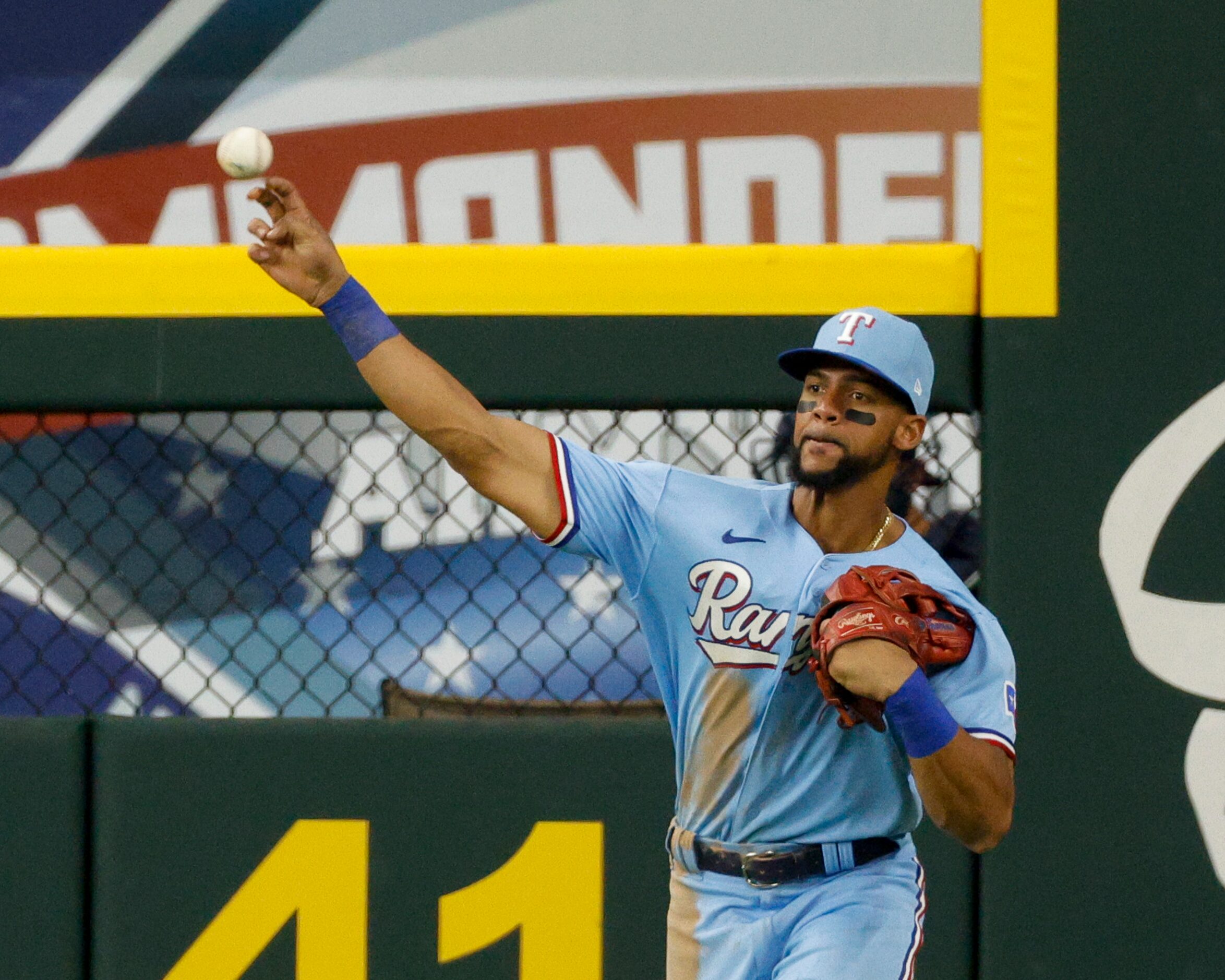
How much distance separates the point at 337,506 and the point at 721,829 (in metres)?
3.35

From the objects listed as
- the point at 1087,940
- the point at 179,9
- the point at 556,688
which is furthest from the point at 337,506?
the point at 1087,940

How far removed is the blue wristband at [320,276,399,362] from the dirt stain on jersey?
796 mm

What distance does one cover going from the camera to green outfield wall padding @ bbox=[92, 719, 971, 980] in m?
3.34

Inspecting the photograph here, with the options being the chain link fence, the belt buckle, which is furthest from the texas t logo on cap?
the chain link fence

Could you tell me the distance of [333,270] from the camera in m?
2.32

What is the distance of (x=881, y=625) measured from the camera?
220cm

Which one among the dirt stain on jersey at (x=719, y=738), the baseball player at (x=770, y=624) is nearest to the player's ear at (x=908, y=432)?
the baseball player at (x=770, y=624)

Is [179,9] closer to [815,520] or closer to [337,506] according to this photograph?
[337,506]

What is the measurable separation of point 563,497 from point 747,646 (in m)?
0.40

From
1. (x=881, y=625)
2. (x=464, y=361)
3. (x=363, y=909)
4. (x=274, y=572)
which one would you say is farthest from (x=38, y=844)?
(x=274, y=572)

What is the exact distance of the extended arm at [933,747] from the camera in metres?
2.17

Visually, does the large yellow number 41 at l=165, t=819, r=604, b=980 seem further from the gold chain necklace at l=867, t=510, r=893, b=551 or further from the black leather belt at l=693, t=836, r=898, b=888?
the gold chain necklace at l=867, t=510, r=893, b=551

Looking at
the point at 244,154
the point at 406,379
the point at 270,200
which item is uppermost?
the point at 244,154

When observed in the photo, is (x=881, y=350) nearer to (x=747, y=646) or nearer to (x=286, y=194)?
(x=747, y=646)
